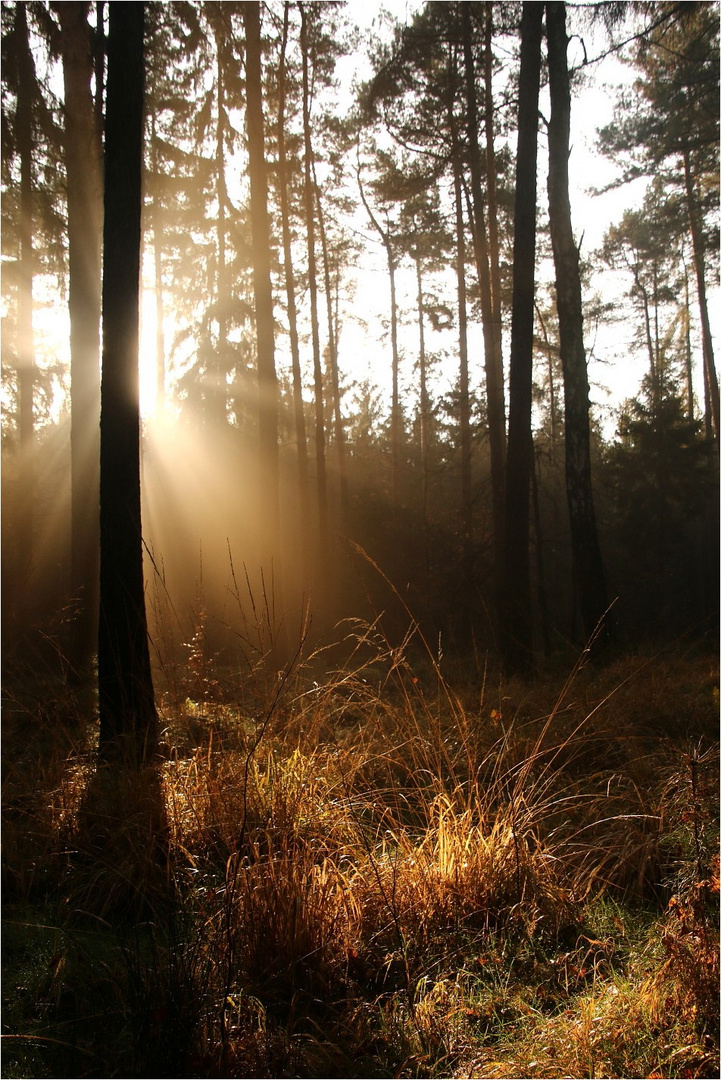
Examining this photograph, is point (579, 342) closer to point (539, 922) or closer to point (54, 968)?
point (539, 922)

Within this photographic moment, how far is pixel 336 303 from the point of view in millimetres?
20844

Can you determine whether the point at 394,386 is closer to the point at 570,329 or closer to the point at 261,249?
the point at 261,249

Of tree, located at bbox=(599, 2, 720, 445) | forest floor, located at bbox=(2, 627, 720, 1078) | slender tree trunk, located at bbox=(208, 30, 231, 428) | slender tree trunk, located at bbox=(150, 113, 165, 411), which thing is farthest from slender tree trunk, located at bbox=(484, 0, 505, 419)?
forest floor, located at bbox=(2, 627, 720, 1078)

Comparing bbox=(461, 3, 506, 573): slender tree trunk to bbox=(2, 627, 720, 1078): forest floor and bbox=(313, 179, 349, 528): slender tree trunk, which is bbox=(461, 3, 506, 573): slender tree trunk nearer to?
bbox=(313, 179, 349, 528): slender tree trunk

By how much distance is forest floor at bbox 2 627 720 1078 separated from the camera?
1729 millimetres

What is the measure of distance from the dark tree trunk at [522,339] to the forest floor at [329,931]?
5238mm

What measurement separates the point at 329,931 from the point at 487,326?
39.4ft

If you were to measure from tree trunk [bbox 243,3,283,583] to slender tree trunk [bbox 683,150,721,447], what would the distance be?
1186cm

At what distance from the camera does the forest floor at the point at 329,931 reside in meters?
1.73

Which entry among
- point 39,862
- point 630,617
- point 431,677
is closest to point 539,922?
point 39,862

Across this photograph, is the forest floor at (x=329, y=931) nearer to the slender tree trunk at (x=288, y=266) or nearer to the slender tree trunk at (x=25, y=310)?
the slender tree trunk at (x=25, y=310)

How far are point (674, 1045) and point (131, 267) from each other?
4.99 metres

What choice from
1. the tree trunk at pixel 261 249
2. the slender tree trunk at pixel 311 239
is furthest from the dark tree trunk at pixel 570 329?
the slender tree trunk at pixel 311 239

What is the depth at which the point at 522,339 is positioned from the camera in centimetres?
871
